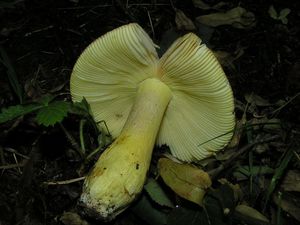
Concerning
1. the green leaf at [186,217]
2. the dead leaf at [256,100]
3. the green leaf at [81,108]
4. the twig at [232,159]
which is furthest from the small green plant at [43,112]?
the dead leaf at [256,100]

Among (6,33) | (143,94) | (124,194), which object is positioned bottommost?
(124,194)

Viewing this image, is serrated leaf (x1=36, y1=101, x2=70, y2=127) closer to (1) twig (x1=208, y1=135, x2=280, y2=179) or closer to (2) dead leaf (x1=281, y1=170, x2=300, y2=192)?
(1) twig (x1=208, y1=135, x2=280, y2=179)

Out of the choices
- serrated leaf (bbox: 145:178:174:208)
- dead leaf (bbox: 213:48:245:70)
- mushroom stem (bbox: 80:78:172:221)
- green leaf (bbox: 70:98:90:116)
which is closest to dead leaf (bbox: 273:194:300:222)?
serrated leaf (bbox: 145:178:174:208)

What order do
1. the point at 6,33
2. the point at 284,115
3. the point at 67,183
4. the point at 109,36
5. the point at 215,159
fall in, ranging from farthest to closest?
1. the point at 6,33
2. the point at 284,115
3. the point at 215,159
4. the point at 67,183
5. the point at 109,36

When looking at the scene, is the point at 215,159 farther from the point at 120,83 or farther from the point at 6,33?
Answer: the point at 6,33

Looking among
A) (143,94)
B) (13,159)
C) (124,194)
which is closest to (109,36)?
(143,94)

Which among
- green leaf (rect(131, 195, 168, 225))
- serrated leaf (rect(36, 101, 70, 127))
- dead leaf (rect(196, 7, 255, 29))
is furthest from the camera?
dead leaf (rect(196, 7, 255, 29))

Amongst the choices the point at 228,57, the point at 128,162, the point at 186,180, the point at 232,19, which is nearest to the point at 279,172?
Result: the point at 186,180
